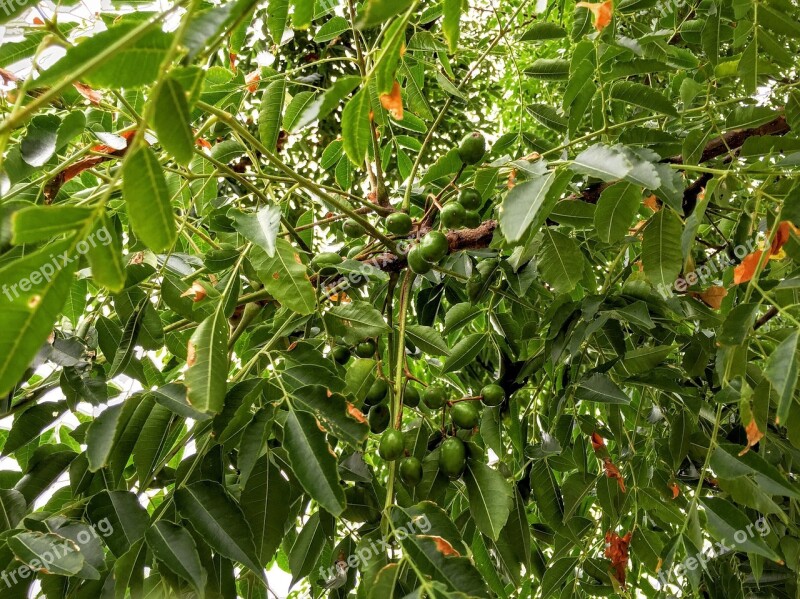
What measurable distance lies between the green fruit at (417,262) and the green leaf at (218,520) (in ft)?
1.27

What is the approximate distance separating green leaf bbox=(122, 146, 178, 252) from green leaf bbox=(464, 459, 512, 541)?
0.49m

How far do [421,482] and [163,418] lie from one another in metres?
0.32

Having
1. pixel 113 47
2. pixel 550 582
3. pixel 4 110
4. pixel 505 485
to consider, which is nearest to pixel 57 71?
pixel 113 47

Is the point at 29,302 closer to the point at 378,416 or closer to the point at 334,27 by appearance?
the point at 378,416

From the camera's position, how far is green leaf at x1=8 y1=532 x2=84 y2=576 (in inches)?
26.5

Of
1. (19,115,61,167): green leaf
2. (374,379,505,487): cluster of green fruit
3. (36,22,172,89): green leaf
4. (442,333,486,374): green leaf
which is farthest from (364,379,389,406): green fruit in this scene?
(36,22,172,89): green leaf

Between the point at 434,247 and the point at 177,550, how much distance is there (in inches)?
18.3

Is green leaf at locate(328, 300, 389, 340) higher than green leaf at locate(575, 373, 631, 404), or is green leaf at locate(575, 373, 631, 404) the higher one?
green leaf at locate(328, 300, 389, 340)

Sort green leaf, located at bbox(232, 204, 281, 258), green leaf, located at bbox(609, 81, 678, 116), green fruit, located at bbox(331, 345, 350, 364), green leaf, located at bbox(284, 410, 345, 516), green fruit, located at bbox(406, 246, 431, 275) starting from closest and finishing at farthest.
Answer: green leaf, located at bbox(284, 410, 345, 516) → green leaf, located at bbox(232, 204, 281, 258) → green leaf, located at bbox(609, 81, 678, 116) → green fruit, located at bbox(406, 246, 431, 275) → green fruit, located at bbox(331, 345, 350, 364)

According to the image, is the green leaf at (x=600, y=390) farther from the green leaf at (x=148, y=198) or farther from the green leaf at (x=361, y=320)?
the green leaf at (x=148, y=198)

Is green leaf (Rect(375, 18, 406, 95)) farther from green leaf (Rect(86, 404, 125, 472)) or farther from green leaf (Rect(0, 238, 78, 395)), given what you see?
green leaf (Rect(86, 404, 125, 472))

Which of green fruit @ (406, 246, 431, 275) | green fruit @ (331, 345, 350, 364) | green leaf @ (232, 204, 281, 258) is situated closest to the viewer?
green leaf @ (232, 204, 281, 258)

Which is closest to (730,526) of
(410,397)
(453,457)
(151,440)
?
(453,457)

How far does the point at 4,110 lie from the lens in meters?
0.77
